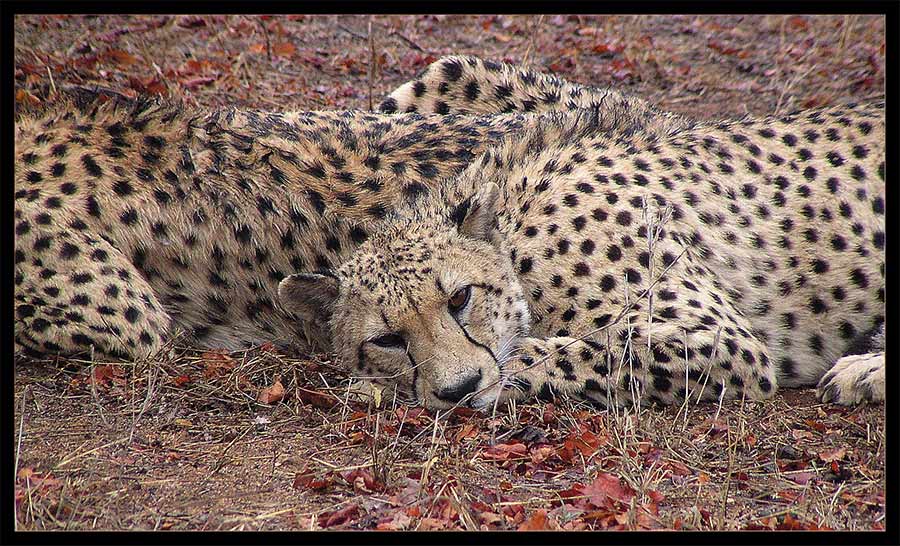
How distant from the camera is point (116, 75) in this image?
798 centimetres

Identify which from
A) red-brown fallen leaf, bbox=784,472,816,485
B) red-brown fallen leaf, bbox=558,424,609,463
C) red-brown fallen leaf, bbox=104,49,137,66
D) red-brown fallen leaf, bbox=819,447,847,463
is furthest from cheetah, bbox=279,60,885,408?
red-brown fallen leaf, bbox=104,49,137,66

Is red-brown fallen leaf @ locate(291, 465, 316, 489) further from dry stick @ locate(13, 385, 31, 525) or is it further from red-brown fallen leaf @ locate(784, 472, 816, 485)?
red-brown fallen leaf @ locate(784, 472, 816, 485)

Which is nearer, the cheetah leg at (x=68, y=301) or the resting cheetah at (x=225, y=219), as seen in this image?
the resting cheetah at (x=225, y=219)

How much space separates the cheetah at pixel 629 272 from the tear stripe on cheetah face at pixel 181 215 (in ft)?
1.25

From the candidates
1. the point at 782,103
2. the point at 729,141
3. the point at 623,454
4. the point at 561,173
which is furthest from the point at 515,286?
the point at 782,103

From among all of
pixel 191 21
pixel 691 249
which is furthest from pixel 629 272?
pixel 191 21

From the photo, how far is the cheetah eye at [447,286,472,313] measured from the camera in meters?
4.30

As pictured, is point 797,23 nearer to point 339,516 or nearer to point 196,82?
point 196,82

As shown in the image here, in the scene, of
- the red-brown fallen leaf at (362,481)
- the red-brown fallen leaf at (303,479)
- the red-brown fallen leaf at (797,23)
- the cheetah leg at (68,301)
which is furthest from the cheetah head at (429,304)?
the red-brown fallen leaf at (797,23)

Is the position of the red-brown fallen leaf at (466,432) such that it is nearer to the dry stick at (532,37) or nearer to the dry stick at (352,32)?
the dry stick at (532,37)

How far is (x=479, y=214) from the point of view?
451cm

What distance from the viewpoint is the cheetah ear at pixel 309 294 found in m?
4.43

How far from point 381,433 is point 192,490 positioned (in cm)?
76

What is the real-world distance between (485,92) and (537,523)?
11.2 ft
